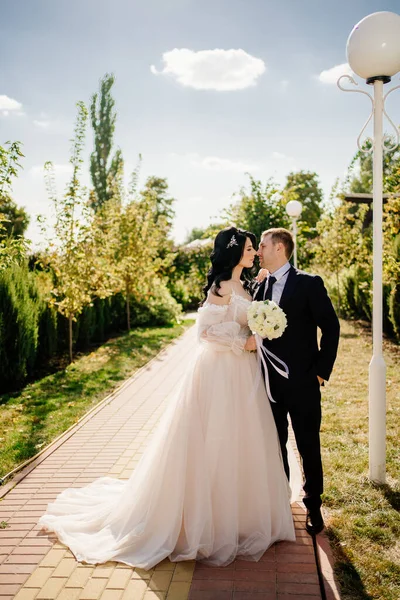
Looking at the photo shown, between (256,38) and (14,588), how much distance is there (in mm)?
7602

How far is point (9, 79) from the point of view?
846cm

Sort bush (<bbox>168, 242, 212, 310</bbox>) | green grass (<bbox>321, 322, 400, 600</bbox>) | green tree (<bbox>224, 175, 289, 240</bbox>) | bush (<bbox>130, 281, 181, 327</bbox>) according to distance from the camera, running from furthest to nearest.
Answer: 1. bush (<bbox>168, 242, 212, 310</bbox>)
2. bush (<bbox>130, 281, 181, 327</bbox>)
3. green tree (<bbox>224, 175, 289, 240</bbox>)
4. green grass (<bbox>321, 322, 400, 600</bbox>)

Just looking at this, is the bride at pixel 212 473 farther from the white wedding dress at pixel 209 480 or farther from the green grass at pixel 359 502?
the green grass at pixel 359 502

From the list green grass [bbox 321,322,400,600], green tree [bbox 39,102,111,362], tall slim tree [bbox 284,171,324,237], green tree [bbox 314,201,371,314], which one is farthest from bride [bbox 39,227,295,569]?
tall slim tree [bbox 284,171,324,237]

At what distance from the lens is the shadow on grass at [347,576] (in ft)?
8.84

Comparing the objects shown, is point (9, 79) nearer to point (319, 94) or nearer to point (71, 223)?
point (71, 223)

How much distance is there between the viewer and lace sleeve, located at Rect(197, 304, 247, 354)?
3.37 meters

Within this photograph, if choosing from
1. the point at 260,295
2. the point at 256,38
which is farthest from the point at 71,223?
the point at 260,295

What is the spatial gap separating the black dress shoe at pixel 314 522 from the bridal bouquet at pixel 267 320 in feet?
4.48

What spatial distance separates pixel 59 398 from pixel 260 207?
8.32m

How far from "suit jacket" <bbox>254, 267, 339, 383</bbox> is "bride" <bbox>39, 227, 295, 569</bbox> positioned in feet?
0.89

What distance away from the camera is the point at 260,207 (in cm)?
1351

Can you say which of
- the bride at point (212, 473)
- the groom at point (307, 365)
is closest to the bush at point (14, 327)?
the bride at point (212, 473)

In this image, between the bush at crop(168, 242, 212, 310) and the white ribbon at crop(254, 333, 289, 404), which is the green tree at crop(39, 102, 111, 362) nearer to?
the white ribbon at crop(254, 333, 289, 404)
